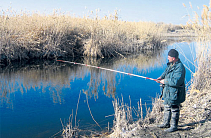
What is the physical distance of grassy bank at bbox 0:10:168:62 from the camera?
12.4 m

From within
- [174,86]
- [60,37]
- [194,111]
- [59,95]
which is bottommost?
[59,95]

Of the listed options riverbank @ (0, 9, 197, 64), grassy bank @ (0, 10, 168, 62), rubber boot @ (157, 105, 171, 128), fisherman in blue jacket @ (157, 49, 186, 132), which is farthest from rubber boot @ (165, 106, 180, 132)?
grassy bank @ (0, 10, 168, 62)

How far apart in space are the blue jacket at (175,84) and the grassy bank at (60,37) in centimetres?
1031

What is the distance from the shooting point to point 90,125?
4902 millimetres

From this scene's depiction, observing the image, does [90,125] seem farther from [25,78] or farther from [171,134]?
[25,78]

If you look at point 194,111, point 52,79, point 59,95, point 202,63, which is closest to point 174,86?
point 194,111

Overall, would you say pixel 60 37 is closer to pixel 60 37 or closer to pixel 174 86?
pixel 60 37

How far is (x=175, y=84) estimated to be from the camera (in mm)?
3615

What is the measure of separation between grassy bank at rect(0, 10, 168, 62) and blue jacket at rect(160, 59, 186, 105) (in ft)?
33.8

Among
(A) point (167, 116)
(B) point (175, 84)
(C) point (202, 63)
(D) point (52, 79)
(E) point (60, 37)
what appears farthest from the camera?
→ (E) point (60, 37)

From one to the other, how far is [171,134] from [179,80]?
1.02 meters

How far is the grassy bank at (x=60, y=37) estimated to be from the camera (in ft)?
40.7

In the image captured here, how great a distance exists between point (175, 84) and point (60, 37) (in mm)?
11402

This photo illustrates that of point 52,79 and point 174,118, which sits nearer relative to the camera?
point 174,118
